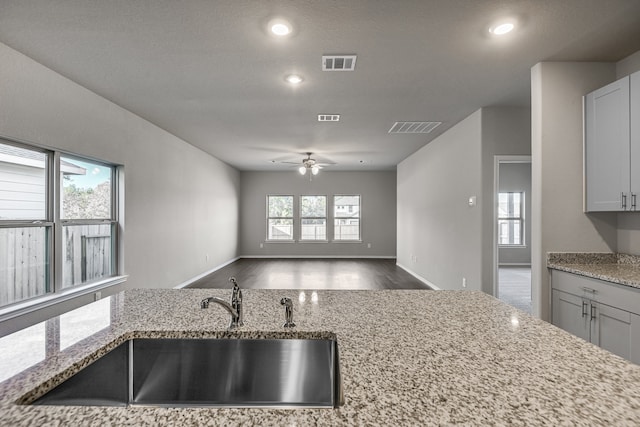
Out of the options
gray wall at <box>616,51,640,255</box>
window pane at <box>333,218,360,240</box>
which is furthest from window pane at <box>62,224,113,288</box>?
window pane at <box>333,218,360,240</box>

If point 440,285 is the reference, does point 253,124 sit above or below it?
above

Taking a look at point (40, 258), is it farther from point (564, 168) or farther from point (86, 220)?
point (564, 168)

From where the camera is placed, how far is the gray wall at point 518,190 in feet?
27.4

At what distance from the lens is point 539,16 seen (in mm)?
2264

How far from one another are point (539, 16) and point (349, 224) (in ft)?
26.4

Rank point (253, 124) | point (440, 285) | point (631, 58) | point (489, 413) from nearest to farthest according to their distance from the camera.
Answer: point (489, 413)
point (631, 58)
point (253, 124)
point (440, 285)

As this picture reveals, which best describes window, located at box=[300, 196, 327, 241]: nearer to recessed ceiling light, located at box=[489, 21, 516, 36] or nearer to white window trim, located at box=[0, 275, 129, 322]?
white window trim, located at box=[0, 275, 129, 322]

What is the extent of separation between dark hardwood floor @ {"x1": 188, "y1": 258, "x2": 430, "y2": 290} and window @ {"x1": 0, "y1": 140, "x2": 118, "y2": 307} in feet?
7.98

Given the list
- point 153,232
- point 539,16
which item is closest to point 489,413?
point 539,16

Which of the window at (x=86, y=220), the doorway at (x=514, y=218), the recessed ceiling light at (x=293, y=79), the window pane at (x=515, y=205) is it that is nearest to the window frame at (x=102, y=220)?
the window at (x=86, y=220)

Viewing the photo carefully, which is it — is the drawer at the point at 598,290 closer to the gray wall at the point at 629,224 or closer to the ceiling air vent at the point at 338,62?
the gray wall at the point at 629,224

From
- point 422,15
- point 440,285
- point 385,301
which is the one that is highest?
point 422,15

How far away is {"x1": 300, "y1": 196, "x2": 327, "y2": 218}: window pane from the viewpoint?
10.1 metres

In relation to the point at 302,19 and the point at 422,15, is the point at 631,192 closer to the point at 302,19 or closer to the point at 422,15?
the point at 422,15
